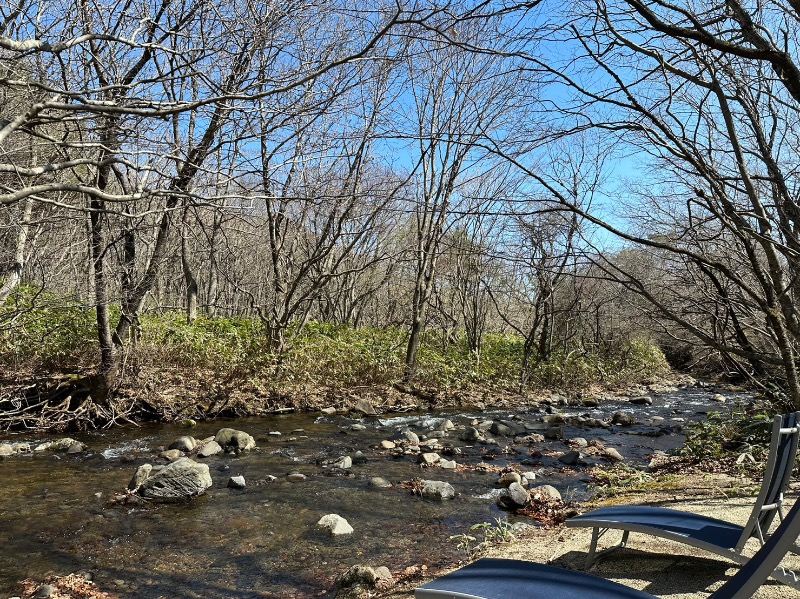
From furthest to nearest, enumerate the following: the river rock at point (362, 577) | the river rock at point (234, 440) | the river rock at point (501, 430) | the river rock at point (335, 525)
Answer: the river rock at point (501, 430), the river rock at point (234, 440), the river rock at point (335, 525), the river rock at point (362, 577)

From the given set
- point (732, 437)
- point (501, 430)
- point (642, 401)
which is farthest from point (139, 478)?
point (642, 401)

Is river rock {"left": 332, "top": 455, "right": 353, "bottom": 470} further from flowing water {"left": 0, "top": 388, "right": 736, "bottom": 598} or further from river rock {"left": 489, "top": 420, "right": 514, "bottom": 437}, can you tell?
river rock {"left": 489, "top": 420, "right": 514, "bottom": 437}

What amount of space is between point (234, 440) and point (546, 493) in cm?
465

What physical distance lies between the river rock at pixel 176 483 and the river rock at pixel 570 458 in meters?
4.93

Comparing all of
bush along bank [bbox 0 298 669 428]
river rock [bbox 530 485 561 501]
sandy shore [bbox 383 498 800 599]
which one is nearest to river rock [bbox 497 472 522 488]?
river rock [bbox 530 485 561 501]

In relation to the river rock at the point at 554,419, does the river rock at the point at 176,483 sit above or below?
below

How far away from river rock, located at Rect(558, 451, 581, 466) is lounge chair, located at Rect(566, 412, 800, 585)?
4.93m

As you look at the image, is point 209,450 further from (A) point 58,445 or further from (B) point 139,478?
(A) point 58,445

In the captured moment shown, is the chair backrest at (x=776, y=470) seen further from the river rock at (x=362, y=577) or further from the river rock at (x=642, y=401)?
the river rock at (x=642, y=401)

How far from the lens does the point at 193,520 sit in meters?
5.50

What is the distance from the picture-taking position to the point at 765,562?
1963mm

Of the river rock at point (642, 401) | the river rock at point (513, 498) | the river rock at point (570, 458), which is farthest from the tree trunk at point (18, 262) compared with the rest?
the river rock at point (642, 401)

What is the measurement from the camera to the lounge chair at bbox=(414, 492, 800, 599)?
1973 millimetres

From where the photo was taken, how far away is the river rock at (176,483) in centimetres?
598
